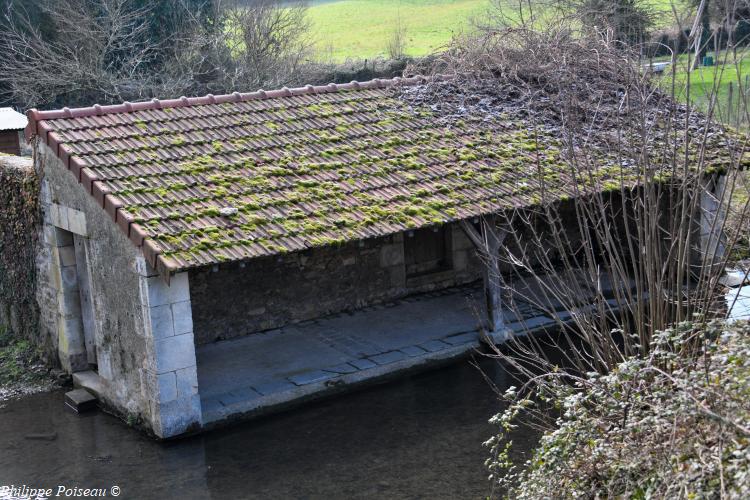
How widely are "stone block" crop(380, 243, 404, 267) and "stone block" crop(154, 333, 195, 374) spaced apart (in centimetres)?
407

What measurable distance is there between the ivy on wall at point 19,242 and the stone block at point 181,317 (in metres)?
2.89

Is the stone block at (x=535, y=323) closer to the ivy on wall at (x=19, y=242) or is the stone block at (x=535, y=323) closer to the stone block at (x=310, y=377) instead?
the stone block at (x=310, y=377)

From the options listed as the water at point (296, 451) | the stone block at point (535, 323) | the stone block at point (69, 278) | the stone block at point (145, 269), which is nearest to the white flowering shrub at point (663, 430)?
the water at point (296, 451)

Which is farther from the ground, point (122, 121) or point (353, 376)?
point (122, 121)

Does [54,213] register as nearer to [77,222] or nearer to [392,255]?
[77,222]

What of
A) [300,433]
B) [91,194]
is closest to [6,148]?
[91,194]

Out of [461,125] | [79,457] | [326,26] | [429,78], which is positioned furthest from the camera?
[326,26]

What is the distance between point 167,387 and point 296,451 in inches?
53.1

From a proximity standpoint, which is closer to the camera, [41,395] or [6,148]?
[41,395]

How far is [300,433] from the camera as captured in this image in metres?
8.24

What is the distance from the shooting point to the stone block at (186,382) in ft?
26.2

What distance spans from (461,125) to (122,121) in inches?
166

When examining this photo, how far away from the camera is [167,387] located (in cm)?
791

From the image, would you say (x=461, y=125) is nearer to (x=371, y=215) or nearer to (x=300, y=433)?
(x=371, y=215)
